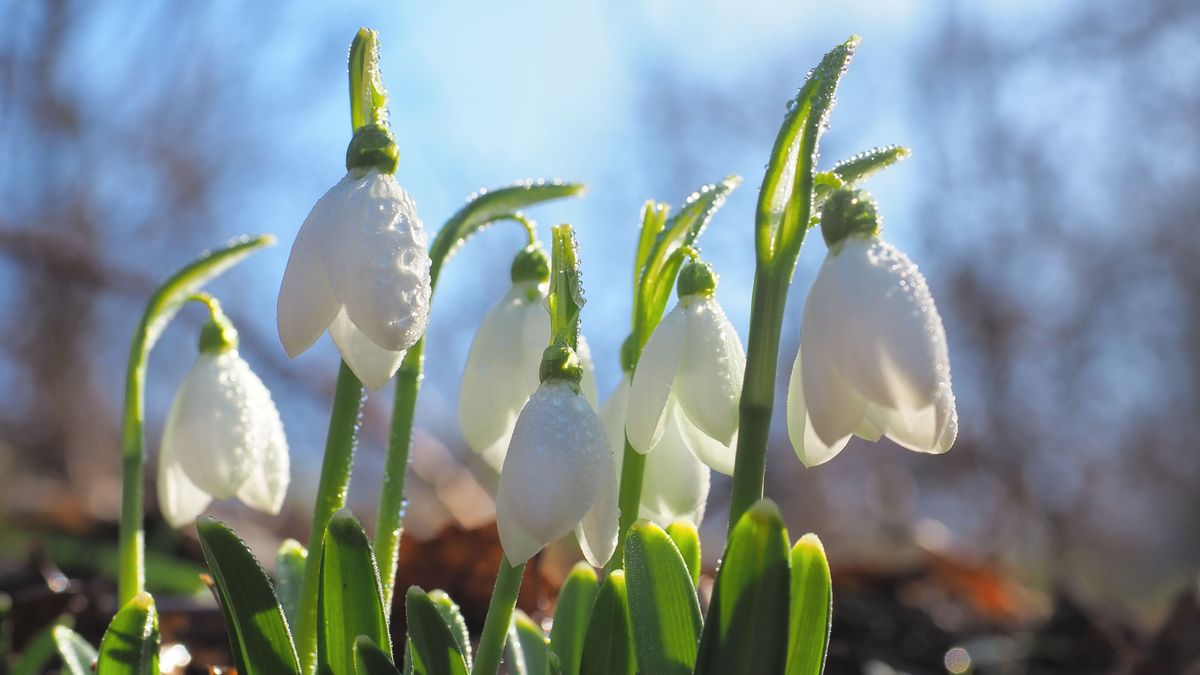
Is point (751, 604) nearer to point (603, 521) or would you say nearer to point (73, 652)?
point (603, 521)

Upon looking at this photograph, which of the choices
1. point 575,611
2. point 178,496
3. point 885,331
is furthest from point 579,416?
point 178,496

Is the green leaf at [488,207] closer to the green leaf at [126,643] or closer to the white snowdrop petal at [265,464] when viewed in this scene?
the white snowdrop petal at [265,464]

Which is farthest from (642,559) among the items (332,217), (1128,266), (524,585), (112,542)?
(1128,266)

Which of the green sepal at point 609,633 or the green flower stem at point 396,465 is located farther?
the green flower stem at point 396,465

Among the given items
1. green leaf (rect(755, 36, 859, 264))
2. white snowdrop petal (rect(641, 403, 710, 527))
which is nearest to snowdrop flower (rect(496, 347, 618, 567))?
green leaf (rect(755, 36, 859, 264))

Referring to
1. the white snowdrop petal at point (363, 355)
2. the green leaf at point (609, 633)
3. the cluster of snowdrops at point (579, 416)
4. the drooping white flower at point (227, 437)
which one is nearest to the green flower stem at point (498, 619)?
the cluster of snowdrops at point (579, 416)

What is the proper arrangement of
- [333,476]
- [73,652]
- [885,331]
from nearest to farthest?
[885,331] → [333,476] → [73,652]

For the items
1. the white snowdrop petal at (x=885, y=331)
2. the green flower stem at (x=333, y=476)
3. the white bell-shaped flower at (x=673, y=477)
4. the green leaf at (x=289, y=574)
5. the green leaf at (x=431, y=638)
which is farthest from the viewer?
the green leaf at (x=289, y=574)
